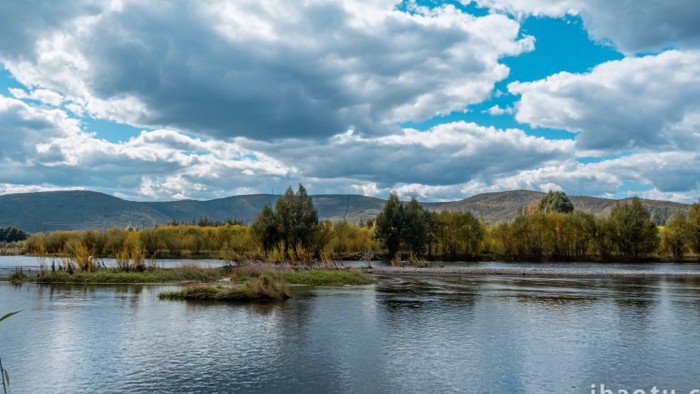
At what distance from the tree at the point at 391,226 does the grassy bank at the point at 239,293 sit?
268 feet

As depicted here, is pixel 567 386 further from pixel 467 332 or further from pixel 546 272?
pixel 546 272

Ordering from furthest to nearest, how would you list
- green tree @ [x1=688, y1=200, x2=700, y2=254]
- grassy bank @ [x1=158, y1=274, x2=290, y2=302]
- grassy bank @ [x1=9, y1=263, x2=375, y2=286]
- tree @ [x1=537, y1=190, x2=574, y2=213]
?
tree @ [x1=537, y1=190, x2=574, y2=213]
green tree @ [x1=688, y1=200, x2=700, y2=254]
grassy bank @ [x1=9, y1=263, x2=375, y2=286]
grassy bank @ [x1=158, y1=274, x2=290, y2=302]

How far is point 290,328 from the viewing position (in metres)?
26.7

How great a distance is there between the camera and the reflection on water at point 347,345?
17.2 meters

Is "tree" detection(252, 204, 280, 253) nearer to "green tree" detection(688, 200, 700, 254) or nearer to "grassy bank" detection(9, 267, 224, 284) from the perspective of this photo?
"grassy bank" detection(9, 267, 224, 284)

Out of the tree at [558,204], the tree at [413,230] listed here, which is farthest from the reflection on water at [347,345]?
the tree at [558,204]

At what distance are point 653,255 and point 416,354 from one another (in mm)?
129731

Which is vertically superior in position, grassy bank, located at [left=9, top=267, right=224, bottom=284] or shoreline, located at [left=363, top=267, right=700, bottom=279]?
grassy bank, located at [left=9, top=267, right=224, bottom=284]

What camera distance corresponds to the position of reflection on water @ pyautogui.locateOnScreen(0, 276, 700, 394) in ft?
56.4

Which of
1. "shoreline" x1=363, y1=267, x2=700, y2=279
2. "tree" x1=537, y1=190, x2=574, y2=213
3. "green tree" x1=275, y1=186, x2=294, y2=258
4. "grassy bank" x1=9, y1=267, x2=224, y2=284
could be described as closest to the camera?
"grassy bank" x1=9, y1=267, x2=224, y2=284

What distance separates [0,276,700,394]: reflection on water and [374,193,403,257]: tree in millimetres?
81194

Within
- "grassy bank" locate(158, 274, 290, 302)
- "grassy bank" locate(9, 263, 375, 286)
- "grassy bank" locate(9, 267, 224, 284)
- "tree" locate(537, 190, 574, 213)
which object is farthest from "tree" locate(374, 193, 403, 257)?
"grassy bank" locate(158, 274, 290, 302)

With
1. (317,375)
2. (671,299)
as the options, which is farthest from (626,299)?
(317,375)

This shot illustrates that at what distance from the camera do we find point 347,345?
22906mm
